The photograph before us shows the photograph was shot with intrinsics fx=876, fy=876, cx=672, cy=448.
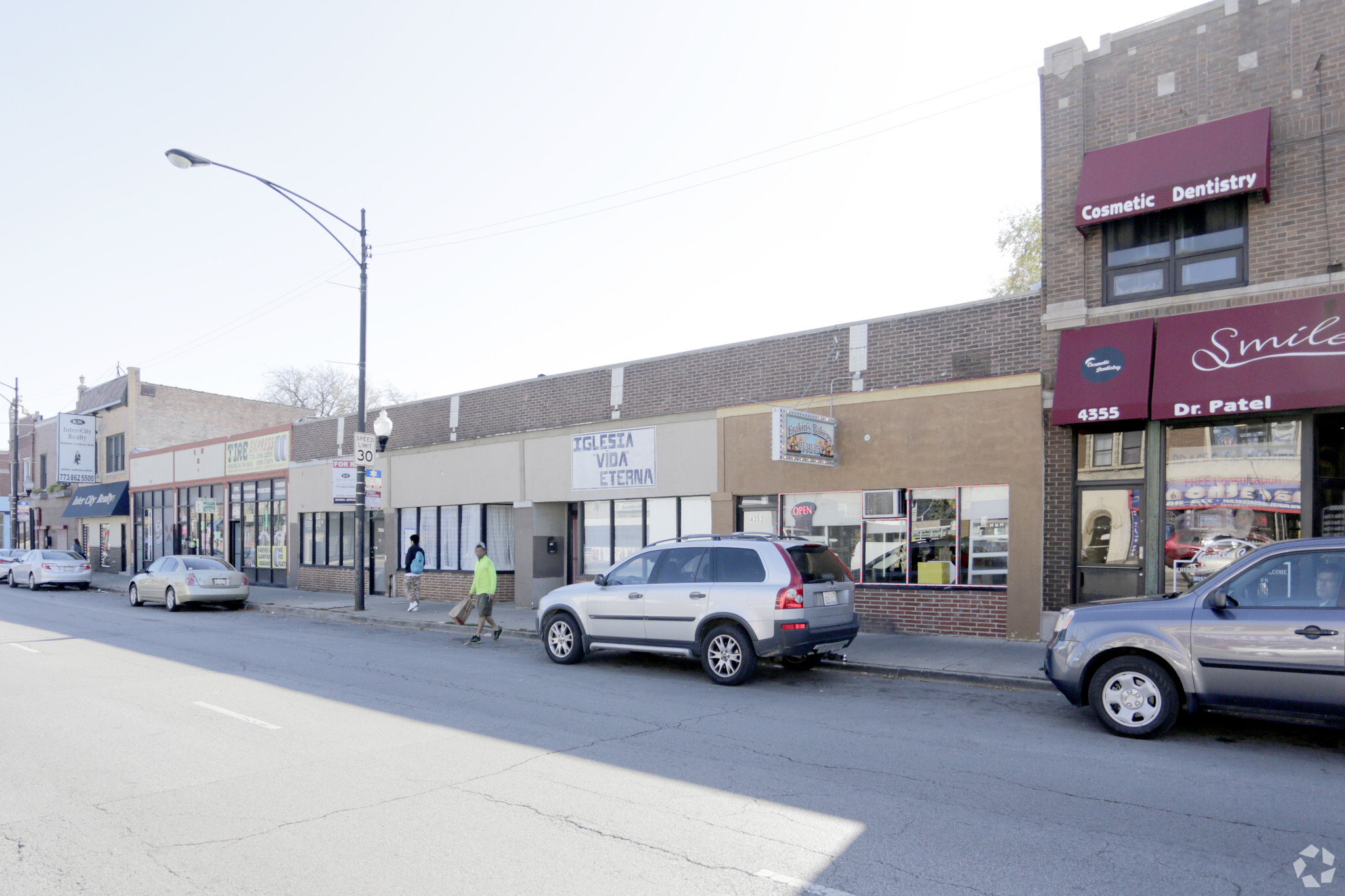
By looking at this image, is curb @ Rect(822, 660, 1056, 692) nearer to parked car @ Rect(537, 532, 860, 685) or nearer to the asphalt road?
the asphalt road

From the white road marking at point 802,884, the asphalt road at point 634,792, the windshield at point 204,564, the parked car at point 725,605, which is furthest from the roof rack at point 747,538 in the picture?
the windshield at point 204,564

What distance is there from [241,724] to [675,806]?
482cm

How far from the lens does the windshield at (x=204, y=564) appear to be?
22156 millimetres

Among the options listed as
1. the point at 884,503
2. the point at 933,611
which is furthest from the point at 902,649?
the point at 884,503

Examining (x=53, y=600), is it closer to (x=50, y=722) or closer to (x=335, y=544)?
(x=335, y=544)

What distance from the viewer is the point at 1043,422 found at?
512 inches

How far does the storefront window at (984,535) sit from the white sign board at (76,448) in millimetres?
42698

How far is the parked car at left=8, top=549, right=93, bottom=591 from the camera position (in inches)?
1187

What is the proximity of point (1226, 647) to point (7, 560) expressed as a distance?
4164 cm

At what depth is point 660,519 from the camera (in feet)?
59.5

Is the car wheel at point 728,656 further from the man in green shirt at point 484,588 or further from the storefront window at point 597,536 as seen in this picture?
the storefront window at point 597,536

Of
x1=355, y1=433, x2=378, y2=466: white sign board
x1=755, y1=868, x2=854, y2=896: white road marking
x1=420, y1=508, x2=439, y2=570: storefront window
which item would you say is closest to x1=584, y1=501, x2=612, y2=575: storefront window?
x1=355, y1=433, x2=378, y2=466: white sign board

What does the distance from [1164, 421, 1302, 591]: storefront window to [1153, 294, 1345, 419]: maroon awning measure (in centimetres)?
83

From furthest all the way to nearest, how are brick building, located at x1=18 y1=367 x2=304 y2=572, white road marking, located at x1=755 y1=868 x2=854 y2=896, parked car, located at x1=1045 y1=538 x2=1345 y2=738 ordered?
1. brick building, located at x1=18 y1=367 x2=304 y2=572
2. parked car, located at x1=1045 y1=538 x2=1345 y2=738
3. white road marking, located at x1=755 y1=868 x2=854 y2=896
